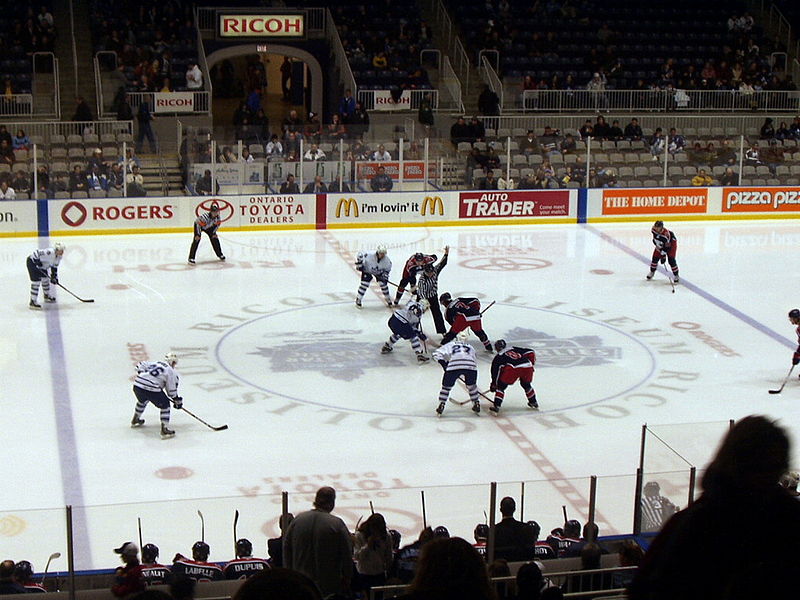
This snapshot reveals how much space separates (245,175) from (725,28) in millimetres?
15199

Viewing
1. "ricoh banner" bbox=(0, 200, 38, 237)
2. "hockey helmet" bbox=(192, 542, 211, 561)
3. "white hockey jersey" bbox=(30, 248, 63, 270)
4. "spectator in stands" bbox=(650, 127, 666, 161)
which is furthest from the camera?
"spectator in stands" bbox=(650, 127, 666, 161)

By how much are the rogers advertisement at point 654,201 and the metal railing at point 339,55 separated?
22.2 feet

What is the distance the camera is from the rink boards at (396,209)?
22.0 meters

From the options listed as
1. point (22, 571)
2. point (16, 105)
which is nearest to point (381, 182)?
point (16, 105)

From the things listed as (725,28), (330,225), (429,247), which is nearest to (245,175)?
(330,225)

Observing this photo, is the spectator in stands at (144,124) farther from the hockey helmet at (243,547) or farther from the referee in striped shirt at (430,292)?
the hockey helmet at (243,547)

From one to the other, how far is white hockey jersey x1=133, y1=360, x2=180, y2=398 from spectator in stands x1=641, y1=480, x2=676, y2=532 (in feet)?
17.2

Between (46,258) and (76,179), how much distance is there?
19.4ft

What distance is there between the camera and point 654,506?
7.82 m

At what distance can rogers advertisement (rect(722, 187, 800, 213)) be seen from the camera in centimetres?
2506

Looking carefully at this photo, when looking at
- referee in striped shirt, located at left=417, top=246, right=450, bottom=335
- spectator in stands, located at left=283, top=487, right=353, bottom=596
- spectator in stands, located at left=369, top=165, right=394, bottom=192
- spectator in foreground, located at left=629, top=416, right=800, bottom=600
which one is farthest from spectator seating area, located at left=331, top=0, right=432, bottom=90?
spectator in foreground, located at left=629, top=416, right=800, bottom=600

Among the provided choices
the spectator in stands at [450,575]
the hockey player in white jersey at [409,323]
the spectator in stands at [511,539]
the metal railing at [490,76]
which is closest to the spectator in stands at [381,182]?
the metal railing at [490,76]

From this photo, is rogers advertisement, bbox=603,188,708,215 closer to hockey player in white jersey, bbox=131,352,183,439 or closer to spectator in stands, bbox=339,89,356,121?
spectator in stands, bbox=339,89,356,121

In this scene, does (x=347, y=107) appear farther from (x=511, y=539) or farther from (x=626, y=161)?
(x=511, y=539)
